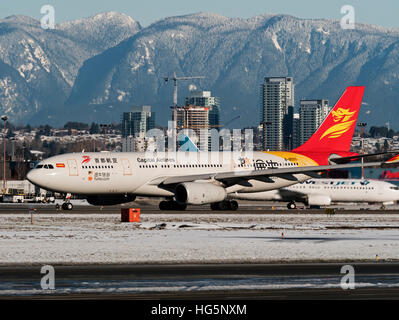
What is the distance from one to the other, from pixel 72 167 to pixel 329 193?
3001 centimetres

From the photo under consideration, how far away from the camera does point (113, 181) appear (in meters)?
67.1

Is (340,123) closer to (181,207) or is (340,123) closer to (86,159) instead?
(181,207)

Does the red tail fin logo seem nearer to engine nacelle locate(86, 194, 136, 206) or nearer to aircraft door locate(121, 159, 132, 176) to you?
engine nacelle locate(86, 194, 136, 206)

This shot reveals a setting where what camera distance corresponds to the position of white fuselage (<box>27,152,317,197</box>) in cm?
6594

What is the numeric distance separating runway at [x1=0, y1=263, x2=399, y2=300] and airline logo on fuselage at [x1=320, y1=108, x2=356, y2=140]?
155 feet

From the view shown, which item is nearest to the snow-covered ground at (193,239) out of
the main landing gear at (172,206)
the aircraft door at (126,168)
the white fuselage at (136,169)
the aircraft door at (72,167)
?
the white fuselage at (136,169)

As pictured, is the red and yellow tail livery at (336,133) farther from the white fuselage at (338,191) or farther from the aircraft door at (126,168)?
the aircraft door at (126,168)

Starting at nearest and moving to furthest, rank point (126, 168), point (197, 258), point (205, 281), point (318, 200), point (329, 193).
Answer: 1. point (205, 281)
2. point (197, 258)
3. point (126, 168)
4. point (318, 200)
5. point (329, 193)

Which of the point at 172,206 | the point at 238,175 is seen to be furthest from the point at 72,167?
the point at 238,175

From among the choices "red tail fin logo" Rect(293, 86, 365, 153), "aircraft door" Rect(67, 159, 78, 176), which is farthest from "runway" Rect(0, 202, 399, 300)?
"red tail fin logo" Rect(293, 86, 365, 153)

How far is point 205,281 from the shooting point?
26.5 metres

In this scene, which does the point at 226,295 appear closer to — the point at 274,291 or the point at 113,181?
the point at 274,291

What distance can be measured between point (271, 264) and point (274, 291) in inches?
302

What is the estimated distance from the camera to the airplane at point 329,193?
3322 inches
